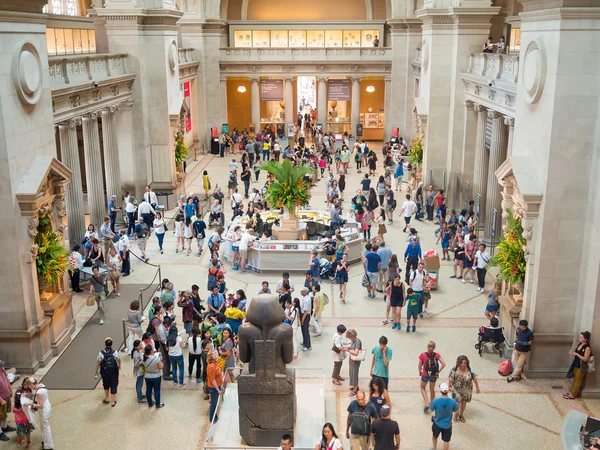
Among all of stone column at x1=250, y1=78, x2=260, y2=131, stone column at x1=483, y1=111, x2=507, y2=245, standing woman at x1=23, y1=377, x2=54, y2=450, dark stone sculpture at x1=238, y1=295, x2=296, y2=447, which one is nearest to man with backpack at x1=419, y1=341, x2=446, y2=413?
dark stone sculpture at x1=238, y1=295, x2=296, y2=447

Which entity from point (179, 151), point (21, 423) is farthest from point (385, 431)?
point (179, 151)

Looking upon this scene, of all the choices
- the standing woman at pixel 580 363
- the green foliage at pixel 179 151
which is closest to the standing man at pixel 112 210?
the green foliage at pixel 179 151

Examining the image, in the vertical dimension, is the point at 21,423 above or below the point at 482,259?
below

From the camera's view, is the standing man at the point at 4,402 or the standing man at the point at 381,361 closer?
the standing man at the point at 4,402

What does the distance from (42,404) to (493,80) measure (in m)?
14.8

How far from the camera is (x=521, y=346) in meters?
12.8

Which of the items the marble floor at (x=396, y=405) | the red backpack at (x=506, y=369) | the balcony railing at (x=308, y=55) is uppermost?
the balcony railing at (x=308, y=55)

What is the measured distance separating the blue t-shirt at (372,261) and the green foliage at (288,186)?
3.75m

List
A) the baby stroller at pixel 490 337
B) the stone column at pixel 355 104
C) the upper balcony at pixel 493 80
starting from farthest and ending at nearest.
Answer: the stone column at pixel 355 104
the upper balcony at pixel 493 80
the baby stroller at pixel 490 337

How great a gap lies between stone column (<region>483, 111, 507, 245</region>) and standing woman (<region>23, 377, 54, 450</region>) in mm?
13778

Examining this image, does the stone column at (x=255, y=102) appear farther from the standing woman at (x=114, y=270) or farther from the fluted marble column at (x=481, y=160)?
the standing woman at (x=114, y=270)

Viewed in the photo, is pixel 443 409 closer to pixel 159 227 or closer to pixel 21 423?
pixel 21 423

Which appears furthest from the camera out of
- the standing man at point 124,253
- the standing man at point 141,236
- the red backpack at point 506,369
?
the standing man at point 141,236

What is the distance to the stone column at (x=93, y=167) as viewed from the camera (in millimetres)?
21094
